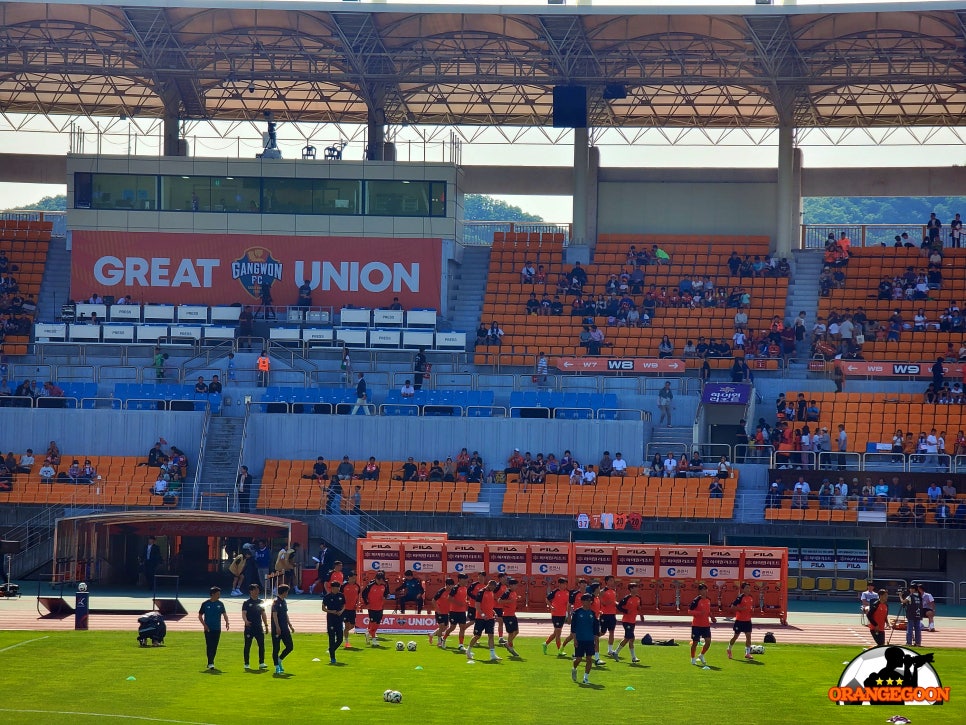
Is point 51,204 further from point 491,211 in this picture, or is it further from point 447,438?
point 447,438

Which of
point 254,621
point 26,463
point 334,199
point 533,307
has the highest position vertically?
point 334,199

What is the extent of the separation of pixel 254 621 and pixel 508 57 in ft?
113

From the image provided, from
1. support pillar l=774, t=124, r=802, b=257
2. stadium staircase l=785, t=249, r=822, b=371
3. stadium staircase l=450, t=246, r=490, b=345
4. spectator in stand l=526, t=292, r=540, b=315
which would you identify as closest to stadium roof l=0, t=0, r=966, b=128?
support pillar l=774, t=124, r=802, b=257

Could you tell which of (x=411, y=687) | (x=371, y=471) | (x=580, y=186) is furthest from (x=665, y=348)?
(x=411, y=687)

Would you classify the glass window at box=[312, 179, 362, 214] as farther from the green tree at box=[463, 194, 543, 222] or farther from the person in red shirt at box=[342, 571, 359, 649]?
the green tree at box=[463, 194, 543, 222]

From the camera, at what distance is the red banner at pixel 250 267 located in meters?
58.4

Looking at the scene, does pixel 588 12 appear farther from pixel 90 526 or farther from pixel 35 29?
pixel 90 526

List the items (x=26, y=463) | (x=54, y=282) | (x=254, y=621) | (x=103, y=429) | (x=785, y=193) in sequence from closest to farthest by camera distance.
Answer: (x=254, y=621) < (x=26, y=463) < (x=103, y=429) < (x=54, y=282) < (x=785, y=193)

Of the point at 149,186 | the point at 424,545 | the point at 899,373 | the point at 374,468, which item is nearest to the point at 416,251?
the point at 149,186

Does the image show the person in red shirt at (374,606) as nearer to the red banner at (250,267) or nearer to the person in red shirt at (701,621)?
the person in red shirt at (701,621)

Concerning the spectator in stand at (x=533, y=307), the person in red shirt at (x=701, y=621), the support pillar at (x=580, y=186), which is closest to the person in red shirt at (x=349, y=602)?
the person in red shirt at (x=701, y=621)

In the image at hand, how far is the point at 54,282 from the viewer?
5884cm

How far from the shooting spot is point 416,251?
5862 centimetres

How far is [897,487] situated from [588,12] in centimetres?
1997
